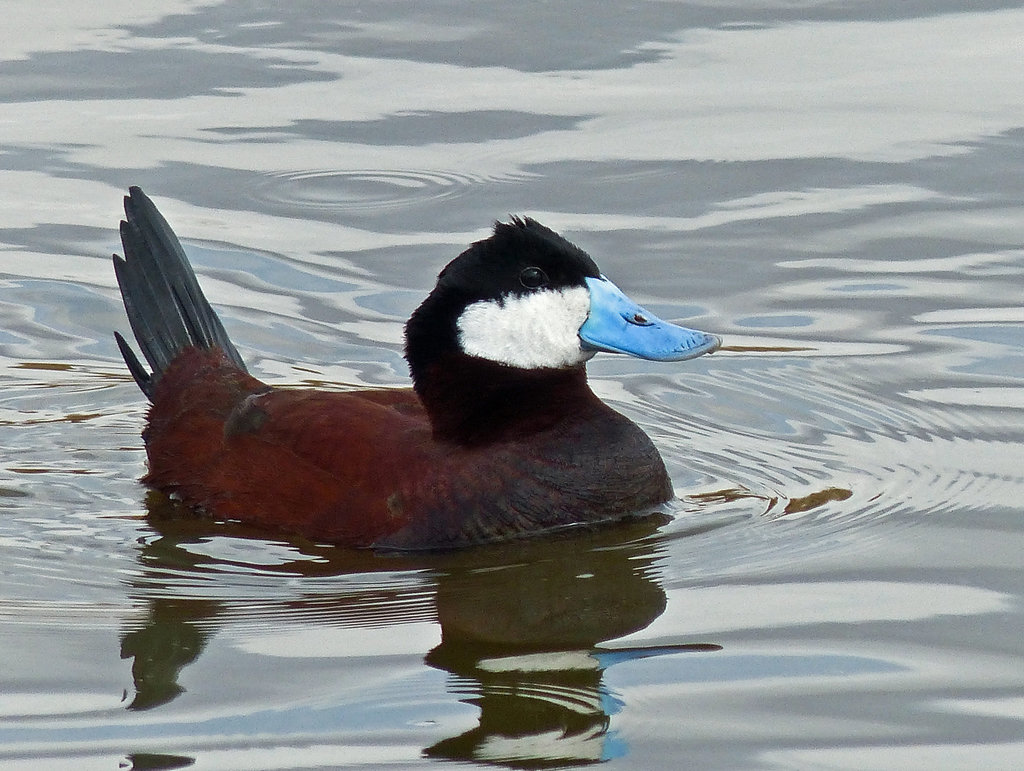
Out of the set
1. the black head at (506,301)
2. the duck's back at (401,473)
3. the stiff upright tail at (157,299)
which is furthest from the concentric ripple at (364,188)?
the black head at (506,301)

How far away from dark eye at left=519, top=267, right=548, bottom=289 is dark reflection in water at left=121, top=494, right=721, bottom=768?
0.70 metres

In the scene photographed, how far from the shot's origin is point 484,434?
563 centimetres

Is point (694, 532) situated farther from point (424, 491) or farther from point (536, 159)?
point (536, 159)

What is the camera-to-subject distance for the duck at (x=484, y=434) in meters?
5.49

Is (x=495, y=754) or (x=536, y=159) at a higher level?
(x=536, y=159)

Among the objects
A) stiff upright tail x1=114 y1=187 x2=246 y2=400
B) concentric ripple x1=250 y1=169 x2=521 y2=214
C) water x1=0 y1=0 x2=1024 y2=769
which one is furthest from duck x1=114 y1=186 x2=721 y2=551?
concentric ripple x1=250 y1=169 x2=521 y2=214

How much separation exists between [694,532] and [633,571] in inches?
13.7

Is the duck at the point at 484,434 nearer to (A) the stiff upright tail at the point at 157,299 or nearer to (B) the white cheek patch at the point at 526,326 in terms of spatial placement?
(B) the white cheek patch at the point at 526,326

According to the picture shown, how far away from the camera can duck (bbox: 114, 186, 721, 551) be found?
5.49m

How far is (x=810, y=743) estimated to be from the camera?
398 cm

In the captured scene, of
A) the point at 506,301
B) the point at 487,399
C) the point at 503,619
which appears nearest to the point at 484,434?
the point at 487,399

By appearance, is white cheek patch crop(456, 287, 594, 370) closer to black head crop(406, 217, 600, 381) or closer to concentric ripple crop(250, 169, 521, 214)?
black head crop(406, 217, 600, 381)

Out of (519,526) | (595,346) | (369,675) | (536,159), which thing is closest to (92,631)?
(369,675)

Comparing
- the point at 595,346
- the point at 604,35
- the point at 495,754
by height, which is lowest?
the point at 495,754
